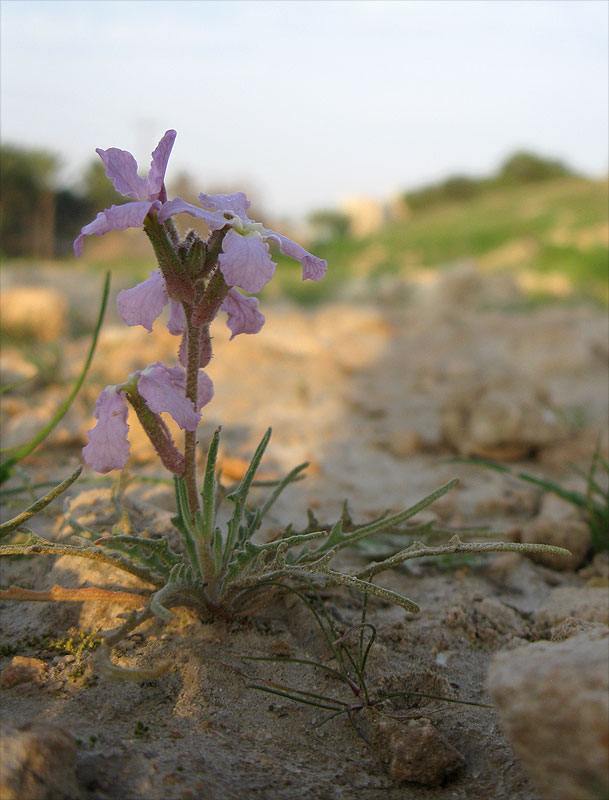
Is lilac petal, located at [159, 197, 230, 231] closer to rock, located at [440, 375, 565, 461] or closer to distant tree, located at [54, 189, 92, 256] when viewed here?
rock, located at [440, 375, 565, 461]

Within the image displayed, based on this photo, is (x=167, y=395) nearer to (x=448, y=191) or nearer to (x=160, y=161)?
(x=160, y=161)

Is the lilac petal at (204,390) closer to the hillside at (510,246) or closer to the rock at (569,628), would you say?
the rock at (569,628)

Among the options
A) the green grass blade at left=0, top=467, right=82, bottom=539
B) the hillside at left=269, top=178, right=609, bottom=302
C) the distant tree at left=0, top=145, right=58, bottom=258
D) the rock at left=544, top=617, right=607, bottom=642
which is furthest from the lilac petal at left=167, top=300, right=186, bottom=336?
the distant tree at left=0, top=145, right=58, bottom=258

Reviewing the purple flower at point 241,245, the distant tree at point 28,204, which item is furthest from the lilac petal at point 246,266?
the distant tree at point 28,204

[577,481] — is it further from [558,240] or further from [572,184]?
[572,184]

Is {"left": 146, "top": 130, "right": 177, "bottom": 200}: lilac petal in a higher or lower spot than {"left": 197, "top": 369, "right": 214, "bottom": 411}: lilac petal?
higher
